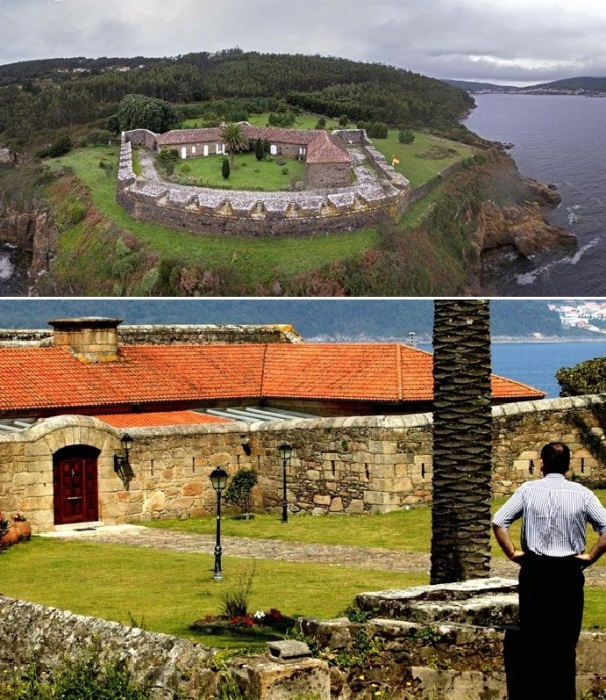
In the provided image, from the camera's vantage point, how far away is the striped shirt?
9.32 metres

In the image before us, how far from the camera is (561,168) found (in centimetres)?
1672

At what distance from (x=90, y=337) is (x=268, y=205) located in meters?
16.3

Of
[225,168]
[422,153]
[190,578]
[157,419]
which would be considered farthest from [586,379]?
[225,168]

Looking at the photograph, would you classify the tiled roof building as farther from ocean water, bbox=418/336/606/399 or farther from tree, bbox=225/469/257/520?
ocean water, bbox=418/336/606/399

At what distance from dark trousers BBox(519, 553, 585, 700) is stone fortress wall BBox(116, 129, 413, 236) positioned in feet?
23.6

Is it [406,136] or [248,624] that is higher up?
[406,136]

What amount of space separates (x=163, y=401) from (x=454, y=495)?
18.2m

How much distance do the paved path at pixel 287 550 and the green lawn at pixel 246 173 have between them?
508 cm

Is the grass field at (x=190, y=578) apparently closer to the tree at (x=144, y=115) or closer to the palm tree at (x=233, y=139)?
the palm tree at (x=233, y=139)

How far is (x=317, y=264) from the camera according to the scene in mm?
16125

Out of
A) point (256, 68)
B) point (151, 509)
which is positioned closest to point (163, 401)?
point (151, 509)

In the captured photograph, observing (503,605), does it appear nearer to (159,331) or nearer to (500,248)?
(500,248)

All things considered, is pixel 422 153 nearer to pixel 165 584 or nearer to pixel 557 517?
pixel 165 584

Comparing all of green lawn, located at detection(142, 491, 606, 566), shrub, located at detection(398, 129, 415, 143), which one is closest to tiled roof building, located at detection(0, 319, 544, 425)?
green lawn, located at detection(142, 491, 606, 566)
